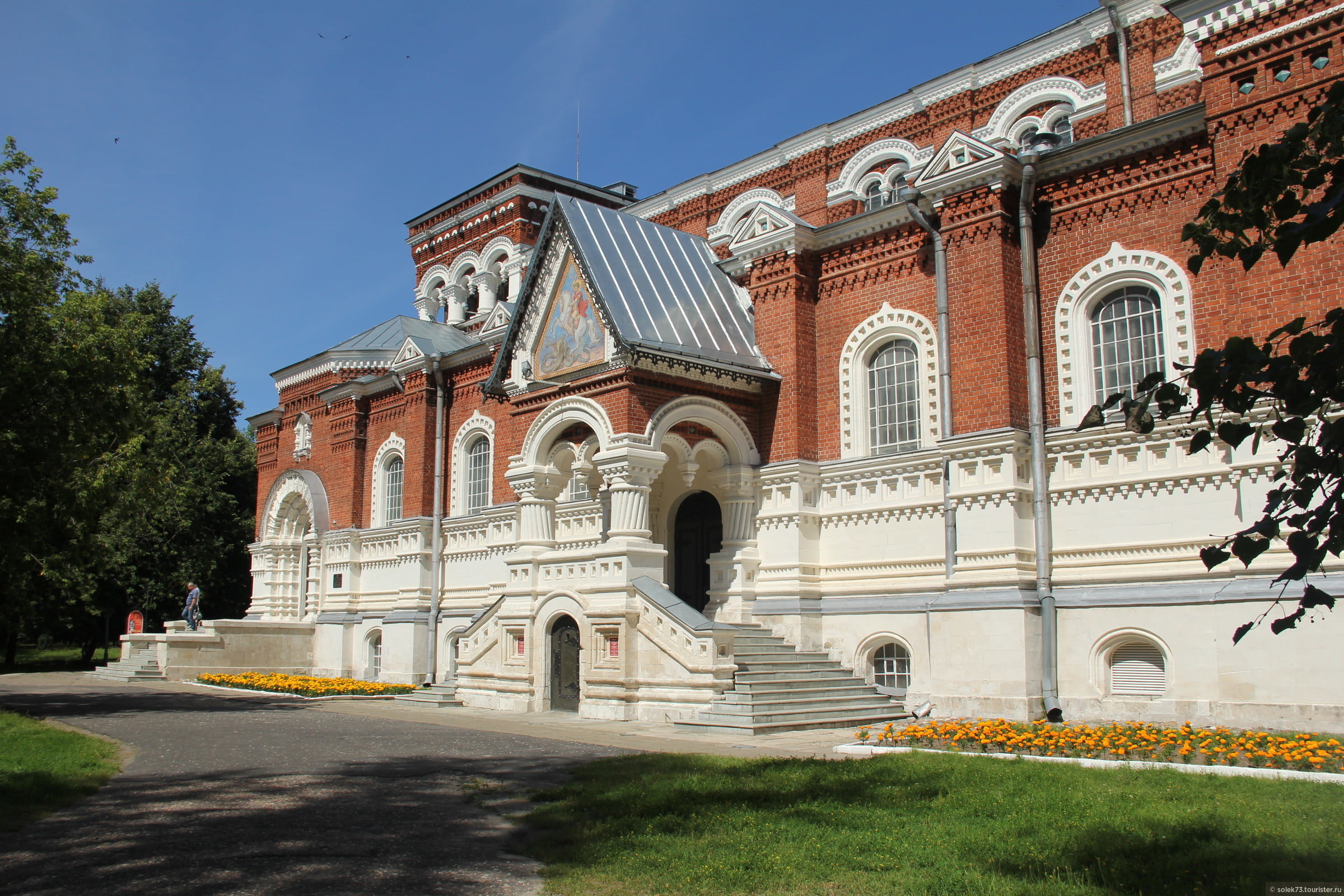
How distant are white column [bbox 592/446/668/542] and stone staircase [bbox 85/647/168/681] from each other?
1598 centimetres

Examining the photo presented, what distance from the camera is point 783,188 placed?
2452 centimetres

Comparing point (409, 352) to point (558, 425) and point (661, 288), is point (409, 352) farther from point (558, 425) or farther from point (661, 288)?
point (661, 288)

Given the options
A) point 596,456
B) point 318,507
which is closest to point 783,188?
point 596,456

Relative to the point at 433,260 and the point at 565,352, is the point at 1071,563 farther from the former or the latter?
the point at 433,260

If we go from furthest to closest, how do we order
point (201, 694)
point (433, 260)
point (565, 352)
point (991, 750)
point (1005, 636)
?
point (433, 260)
point (201, 694)
point (565, 352)
point (1005, 636)
point (991, 750)

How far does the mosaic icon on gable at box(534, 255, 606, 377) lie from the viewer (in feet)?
56.7

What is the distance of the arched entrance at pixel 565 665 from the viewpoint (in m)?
17.1

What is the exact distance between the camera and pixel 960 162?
51.9 ft

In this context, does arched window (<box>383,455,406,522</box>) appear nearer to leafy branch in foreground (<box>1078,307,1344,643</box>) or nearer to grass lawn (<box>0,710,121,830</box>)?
grass lawn (<box>0,710,121,830</box>)

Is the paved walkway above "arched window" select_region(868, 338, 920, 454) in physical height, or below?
below

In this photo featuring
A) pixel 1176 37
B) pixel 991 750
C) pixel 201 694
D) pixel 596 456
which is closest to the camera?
pixel 991 750

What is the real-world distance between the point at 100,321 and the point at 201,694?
A: 7720mm

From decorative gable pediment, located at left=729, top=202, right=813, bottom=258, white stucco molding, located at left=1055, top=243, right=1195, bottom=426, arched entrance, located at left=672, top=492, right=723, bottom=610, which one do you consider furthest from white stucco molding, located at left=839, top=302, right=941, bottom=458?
arched entrance, located at left=672, top=492, right=723, bottom=610

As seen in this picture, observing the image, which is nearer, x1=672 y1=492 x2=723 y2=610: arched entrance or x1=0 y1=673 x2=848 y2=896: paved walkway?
x1=0 y1=673 x2=848 y2=896: paved walkway
